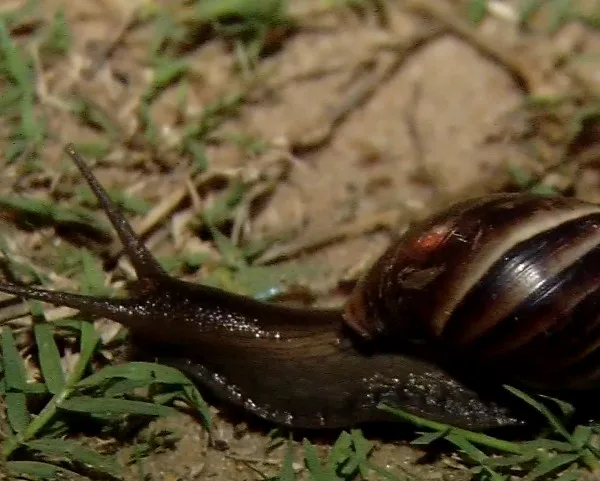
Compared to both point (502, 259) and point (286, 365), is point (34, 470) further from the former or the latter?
point (502, 259)

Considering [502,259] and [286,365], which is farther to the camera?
[286,365]

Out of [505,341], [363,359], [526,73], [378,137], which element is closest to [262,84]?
[378,137]

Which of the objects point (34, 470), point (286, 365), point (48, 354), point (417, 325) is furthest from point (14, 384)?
point (417, 325)

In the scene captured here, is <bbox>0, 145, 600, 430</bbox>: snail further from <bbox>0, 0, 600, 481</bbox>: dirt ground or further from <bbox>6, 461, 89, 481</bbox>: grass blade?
<bbox>6, 461, 89, 481</bbox>: grass blade

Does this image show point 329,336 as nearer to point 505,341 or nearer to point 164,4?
point 505,341

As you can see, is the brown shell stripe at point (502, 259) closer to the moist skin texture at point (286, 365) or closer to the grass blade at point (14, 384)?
the moist skin texture at point (286, 365)

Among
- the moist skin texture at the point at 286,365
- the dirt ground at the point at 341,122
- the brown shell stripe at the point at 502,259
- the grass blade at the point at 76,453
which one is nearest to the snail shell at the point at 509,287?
the brown shell stripe at the point at 502,259
